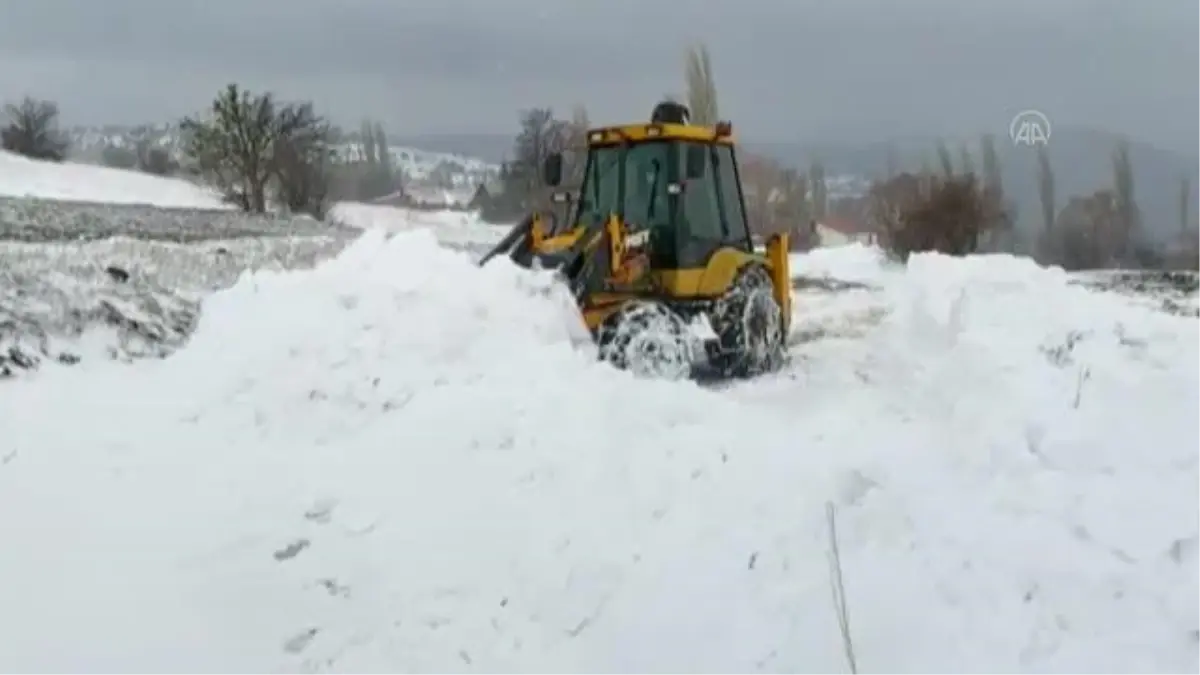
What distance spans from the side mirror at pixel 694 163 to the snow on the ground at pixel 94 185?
118ft

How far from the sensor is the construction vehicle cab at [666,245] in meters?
10.9

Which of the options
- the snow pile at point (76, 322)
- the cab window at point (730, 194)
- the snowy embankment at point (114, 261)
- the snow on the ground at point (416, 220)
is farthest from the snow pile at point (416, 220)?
the snow pile at point (76, 322)

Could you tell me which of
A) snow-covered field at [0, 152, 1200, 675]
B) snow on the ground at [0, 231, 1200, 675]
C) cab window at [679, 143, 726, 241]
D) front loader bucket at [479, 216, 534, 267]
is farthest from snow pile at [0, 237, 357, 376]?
cab window at [679, 143, 726, 241]

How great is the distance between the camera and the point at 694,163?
37.9 feet

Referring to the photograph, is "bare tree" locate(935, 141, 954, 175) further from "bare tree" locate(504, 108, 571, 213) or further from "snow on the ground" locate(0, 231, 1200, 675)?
"snow on the ground" locate(0, 231, 1200, 675)

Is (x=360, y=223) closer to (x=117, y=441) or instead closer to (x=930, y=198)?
(x=930, y=198)

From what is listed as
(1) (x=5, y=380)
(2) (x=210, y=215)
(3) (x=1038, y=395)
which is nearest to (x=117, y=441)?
(1) (x=5, y=380)

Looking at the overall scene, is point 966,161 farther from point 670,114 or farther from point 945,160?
point 670,114

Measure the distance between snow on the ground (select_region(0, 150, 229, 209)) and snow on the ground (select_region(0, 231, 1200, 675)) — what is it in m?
39.7

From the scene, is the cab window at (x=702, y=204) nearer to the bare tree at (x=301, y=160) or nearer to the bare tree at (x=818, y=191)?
the bare tree at (x=301, y=160)

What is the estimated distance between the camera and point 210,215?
115 feet

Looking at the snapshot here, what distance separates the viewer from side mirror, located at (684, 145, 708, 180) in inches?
455

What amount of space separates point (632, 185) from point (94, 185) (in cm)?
4341

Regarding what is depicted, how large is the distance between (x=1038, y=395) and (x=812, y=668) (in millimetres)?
2090
